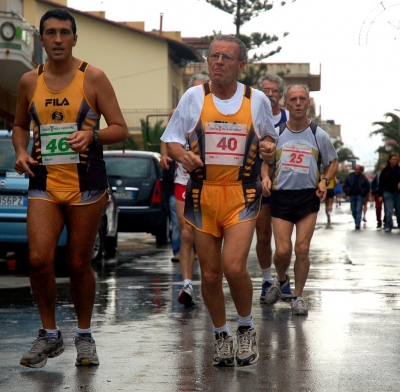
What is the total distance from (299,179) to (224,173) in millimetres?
3001

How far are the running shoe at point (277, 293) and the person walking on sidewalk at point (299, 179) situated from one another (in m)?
0.32

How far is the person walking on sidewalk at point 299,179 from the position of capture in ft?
30.1

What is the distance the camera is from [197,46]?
235 ft

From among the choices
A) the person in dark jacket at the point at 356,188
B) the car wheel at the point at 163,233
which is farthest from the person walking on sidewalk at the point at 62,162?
the person in dark jacket at the point at 356,188

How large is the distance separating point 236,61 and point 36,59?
2491 cm

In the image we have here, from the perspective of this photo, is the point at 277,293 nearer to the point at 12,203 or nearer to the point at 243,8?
the point at 12,203

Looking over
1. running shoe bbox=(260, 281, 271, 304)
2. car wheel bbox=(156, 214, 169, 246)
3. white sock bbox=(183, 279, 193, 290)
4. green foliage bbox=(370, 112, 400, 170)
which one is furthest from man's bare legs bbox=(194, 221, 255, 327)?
green foliage bbox=(370, 112, 400, 170)

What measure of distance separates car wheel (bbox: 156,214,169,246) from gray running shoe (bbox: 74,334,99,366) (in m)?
11.8

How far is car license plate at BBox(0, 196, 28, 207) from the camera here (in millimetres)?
12336

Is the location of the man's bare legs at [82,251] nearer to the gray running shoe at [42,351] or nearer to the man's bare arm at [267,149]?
the gray running shoe at [42,351]

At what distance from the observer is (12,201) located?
12.4 meters

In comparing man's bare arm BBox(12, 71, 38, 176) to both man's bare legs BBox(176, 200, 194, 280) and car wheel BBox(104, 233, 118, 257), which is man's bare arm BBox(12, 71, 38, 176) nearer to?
man's bare legs BBox(176, 200, 194, 280)

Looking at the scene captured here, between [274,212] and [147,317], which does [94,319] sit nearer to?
[147,317]

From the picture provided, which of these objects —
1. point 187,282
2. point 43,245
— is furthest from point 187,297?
point 43,245
